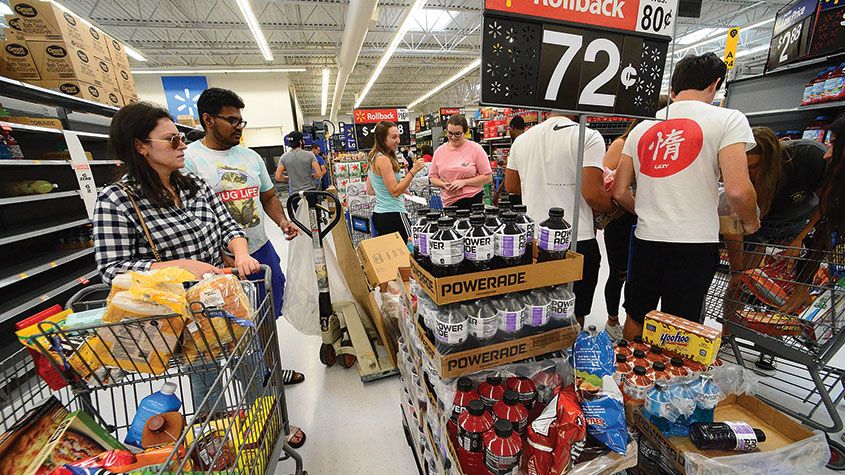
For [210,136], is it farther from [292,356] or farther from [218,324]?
[292,356]

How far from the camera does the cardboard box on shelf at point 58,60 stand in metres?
3.05

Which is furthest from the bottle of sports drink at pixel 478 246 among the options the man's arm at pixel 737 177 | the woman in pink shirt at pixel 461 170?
the woman in pink shirt at pixel 461 170

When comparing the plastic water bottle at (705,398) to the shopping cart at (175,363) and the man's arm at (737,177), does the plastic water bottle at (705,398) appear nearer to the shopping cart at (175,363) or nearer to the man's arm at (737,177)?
the man's arm at (737,177)

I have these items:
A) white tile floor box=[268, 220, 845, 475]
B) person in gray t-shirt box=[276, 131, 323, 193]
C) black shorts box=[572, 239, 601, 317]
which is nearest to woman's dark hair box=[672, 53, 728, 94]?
black shorts box=[572, 239, 601, 317]

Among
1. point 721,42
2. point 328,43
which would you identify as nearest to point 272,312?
point 328,43

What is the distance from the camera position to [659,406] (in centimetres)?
121

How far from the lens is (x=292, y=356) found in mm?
2754

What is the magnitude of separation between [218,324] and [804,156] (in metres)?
2.75

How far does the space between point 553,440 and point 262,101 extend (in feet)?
50.2

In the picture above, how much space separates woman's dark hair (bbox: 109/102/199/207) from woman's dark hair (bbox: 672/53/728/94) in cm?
236

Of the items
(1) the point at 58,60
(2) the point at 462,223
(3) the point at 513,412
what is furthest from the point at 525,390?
(1) the point at 58,60

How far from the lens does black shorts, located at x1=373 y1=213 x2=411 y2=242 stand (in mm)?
3320

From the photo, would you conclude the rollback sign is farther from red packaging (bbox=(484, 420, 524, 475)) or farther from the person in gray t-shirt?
the person in gray t-shirt

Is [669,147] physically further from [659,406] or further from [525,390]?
[525,390]
